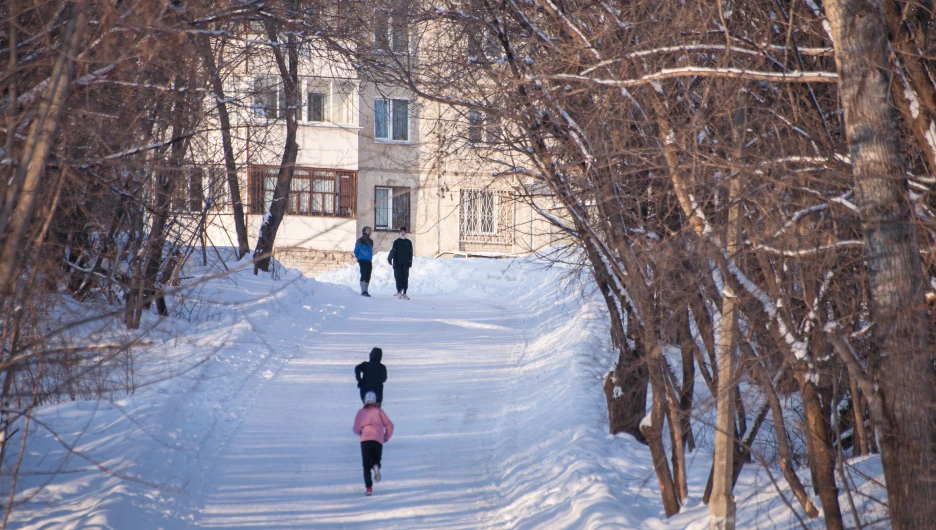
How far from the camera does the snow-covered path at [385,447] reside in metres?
7.28

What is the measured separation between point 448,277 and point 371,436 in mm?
20138

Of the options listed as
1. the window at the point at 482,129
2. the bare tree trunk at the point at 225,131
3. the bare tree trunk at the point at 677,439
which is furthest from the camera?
the window at the point at 482,129

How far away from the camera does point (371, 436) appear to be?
7.98 meters

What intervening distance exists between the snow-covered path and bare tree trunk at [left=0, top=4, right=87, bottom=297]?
144 inches

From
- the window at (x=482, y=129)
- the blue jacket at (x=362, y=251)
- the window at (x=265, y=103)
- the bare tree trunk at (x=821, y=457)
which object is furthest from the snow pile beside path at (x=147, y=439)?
the blue jacket at (x=362, y=251)

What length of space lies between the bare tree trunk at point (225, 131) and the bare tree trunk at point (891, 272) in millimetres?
3790

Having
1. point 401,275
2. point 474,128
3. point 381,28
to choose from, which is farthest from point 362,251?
point 474,128

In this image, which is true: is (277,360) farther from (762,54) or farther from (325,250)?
(325,250)

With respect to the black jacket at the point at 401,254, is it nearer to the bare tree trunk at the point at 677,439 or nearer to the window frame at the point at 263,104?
the window frame at the point at 263,104

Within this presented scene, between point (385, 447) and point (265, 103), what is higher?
point (265, 103)

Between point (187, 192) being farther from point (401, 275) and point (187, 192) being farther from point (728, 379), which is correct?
point (401, 275)

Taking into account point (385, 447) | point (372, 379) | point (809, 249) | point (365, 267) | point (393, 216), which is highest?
point (393, 216)

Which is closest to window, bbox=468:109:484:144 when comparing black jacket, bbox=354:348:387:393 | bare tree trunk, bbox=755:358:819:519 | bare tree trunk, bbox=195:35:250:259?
bare tree trunk, bbox=195:35:250:259

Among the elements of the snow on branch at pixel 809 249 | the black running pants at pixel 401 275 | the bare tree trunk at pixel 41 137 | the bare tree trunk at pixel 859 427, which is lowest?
the bare tree trunk at pixel 859 427
